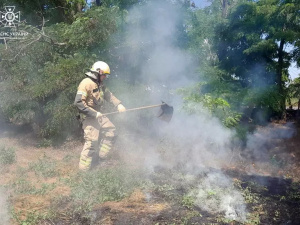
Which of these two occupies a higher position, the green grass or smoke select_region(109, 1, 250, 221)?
smoke select_region(109, 1, 250, 221)

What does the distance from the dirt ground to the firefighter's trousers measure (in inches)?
12.4

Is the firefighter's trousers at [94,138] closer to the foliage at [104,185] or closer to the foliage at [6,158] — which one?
the foliage at [104,185]

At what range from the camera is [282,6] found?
7.49 meters

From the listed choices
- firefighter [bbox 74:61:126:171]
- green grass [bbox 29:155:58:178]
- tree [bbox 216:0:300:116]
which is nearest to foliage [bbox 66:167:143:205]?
firefighter [bbox 74:61:126:171]

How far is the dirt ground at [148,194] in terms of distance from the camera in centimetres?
399

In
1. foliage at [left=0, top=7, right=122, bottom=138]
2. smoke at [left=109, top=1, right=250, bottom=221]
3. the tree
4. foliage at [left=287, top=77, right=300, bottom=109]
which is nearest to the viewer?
smoke at [left=109, top=1, right=250, bottom=221]

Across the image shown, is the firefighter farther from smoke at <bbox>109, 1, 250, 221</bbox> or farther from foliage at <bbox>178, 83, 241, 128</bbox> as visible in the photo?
foliage at <bbox>178, 83, 241, 128</bbox>

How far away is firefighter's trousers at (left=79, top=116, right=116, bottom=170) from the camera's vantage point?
5688 millimetres

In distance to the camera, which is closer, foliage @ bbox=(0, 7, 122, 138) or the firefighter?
the firefighter

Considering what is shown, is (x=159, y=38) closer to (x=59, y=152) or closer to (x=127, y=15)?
(x=127, y=15)

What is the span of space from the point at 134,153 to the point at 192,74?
124 inches

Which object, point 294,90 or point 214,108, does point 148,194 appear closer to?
point 214,108

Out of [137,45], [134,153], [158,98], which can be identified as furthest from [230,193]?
[137,45]

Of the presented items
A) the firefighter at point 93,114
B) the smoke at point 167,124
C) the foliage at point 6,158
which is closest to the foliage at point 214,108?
the smoke at point 167,124
